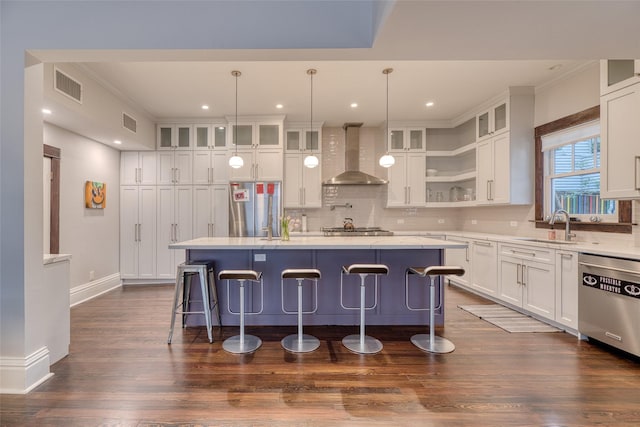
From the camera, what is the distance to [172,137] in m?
5.30

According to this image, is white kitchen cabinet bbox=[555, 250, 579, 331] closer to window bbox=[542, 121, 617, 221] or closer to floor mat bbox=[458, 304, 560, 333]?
floor mat bbox=[458, 304, 560, 333]

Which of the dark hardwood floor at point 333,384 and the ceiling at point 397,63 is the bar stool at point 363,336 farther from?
the ceiling at point 397,63

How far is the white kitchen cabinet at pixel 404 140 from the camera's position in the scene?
18.4 feet

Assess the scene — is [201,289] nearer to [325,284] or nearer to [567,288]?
[325,284]

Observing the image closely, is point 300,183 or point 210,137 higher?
point 210,137

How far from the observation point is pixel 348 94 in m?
4.35

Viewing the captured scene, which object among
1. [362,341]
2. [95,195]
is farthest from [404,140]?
[95,195]

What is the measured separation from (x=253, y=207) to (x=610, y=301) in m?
4.50

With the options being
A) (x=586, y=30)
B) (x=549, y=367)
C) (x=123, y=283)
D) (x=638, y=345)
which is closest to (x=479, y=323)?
(x=549, y=367)

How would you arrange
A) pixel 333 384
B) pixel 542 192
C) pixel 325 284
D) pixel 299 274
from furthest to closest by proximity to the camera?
1. pixel 542 192
2. pixel 325 284
3. pixel 299 274
4. pixel 333 384

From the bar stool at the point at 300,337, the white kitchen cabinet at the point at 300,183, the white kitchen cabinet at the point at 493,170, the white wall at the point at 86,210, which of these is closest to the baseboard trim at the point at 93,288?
the white wall at the point at 86,210

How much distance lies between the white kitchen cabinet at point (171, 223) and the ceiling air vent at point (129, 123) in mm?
1051

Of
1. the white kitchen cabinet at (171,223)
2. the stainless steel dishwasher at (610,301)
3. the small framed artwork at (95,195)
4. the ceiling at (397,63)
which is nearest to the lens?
the ceiling at (397,63)

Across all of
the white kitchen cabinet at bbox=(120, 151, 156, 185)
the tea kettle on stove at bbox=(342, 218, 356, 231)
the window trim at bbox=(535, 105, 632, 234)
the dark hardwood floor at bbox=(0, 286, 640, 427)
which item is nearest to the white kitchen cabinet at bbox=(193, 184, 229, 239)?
the white kitchen cabinet at bbox=(120, 151, 156, 185)
